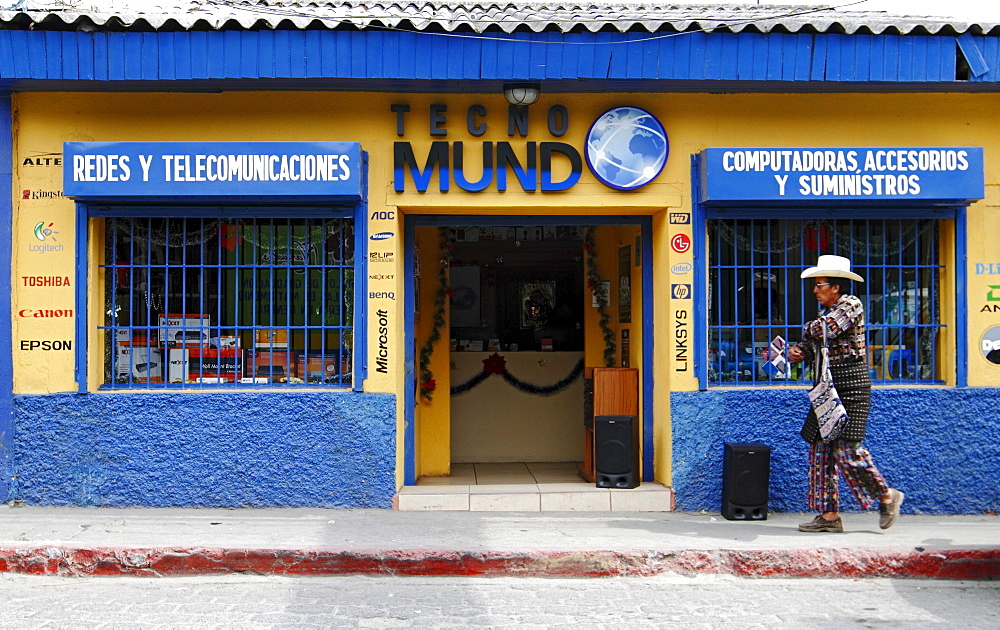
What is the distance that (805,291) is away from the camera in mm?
8703

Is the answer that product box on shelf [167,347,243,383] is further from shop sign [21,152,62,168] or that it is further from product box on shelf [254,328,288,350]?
shop sign [21,152,62,168]

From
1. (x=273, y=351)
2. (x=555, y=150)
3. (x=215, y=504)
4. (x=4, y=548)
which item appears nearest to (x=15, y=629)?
(x=4, y=548)

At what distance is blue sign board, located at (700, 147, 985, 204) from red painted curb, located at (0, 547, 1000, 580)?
2.98 meters

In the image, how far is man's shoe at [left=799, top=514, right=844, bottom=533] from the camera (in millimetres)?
7496

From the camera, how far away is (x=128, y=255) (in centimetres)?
848

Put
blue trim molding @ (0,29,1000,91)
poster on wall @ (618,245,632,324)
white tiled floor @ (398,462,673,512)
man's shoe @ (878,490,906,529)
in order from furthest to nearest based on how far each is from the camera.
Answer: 1. poster on wall @ (618,245,632,324)
2. white tiled floor @ (398,462,673,512)
3. blue trim molding @ (0,29,1000,91)
4. man's shoe @ (878,490,906,529)

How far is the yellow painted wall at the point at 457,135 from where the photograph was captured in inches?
321

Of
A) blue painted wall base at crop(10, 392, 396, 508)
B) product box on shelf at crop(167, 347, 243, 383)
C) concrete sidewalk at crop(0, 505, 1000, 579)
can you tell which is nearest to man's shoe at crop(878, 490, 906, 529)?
concrete sidewalk at crop(0, 505, 1000, 579)

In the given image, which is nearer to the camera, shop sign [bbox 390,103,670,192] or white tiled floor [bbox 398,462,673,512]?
shop sign [bbox 390,103,670,192]

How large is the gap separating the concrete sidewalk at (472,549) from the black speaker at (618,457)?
99 cm

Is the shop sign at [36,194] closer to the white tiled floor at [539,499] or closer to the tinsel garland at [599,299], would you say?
the white tiled floor at [539,499]

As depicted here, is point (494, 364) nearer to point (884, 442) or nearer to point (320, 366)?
point (320, 366)

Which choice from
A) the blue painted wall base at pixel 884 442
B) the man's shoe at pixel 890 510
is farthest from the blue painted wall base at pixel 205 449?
the man's shoe at pixel 890 510

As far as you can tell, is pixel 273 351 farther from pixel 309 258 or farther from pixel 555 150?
pixel 555 150
